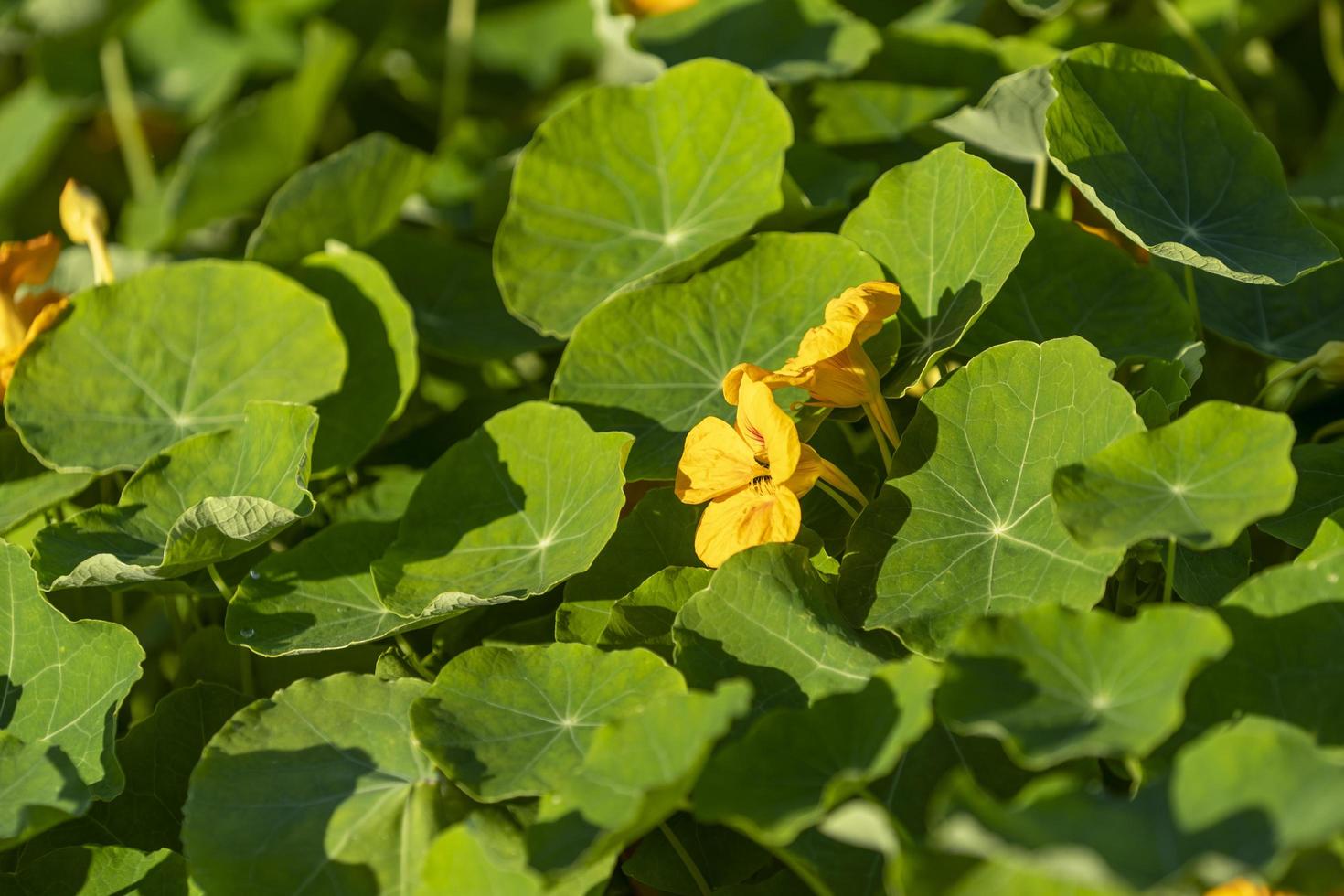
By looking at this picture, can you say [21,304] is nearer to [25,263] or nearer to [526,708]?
[25,263]

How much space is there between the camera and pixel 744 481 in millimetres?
911

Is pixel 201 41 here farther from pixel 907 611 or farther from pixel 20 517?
pixel 907 611

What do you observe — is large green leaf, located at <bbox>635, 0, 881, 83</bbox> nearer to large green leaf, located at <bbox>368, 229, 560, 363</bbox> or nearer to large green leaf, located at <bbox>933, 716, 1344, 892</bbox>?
large green leaf, located at <bbox>368, 229, 560, 363</bbox>

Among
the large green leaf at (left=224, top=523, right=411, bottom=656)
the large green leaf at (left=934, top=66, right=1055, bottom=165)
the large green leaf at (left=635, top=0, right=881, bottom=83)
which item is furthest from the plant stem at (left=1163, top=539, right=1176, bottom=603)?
the large green leaf at (left=635, top=0, right=881, bottom=83)

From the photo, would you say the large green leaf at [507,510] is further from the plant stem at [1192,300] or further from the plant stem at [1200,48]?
the plant stem at [1200,48]

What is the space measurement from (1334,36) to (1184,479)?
121cm

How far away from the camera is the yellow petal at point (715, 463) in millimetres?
910

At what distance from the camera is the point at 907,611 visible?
879 mm

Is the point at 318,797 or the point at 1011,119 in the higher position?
the point at 1011,119

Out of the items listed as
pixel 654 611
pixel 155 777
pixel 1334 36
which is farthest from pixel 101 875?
pixel 1334 36

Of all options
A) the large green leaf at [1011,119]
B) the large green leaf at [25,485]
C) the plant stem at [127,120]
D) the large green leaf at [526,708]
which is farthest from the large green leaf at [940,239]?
the plant stem at [127,120]

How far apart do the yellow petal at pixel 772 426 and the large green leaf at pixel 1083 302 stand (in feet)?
0.88

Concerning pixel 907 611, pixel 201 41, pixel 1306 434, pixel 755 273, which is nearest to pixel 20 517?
pixel 755 273

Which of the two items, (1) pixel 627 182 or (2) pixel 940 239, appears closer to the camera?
(2) pixel 940 239
